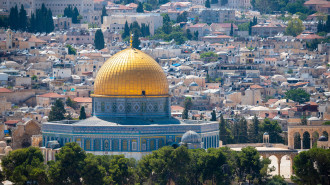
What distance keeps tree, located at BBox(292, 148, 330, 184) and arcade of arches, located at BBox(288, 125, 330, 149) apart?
54.7ft

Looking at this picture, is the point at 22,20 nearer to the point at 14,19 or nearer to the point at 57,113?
the point at 14,19

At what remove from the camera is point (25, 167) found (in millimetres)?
66062

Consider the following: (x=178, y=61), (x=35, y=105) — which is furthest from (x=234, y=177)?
(x=178, y=61)

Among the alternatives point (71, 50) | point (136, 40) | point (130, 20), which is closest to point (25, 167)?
point (136, 40)

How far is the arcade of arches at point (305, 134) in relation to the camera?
83938 millimetres

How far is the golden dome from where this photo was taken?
7388 centimetres

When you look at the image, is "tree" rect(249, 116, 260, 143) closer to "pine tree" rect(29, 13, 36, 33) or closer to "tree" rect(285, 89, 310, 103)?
"tree" rect(285, 89, 310, 103)

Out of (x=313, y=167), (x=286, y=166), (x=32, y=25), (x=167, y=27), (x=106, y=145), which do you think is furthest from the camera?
(x=167, y=27)

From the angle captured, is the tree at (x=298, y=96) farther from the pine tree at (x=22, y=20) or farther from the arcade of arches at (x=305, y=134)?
the pine tree at (x=22, y=20)

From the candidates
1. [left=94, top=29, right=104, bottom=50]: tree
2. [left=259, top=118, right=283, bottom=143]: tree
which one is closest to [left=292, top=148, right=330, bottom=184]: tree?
[left=259, top=118, right=283, bottom=143]: tree

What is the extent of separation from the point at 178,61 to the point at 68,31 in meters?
18.3

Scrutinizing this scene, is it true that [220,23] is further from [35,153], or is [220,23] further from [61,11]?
[35,153]

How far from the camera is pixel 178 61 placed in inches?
5059

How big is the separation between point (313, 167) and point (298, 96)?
43.9 metres
